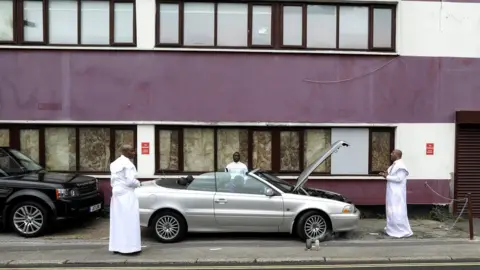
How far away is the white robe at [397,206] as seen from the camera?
10.0m

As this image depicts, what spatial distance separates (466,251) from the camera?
8.60m

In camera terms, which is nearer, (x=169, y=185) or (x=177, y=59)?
(x=169, y=185)

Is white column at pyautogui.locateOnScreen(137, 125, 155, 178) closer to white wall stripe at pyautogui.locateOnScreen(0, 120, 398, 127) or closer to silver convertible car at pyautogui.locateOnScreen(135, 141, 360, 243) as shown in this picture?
white wall stripe at pyautogui.locateOnScreen(0, 120, 398, 127)

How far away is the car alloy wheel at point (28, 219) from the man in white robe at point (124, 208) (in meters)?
2.50

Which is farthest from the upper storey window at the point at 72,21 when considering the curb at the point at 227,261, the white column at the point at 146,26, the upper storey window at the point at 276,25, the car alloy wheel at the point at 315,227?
the car alloy wheel at the point at 315,227

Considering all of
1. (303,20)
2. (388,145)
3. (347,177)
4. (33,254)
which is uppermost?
(303,20)

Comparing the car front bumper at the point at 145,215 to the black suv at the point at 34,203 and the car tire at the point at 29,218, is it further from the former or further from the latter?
the car tire at the point at 29,218

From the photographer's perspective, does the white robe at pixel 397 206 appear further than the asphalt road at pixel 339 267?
Yes

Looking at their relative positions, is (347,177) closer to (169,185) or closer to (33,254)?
(169,185)

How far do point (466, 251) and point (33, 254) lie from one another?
24.9 feet

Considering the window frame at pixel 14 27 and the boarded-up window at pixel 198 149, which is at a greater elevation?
the window frame at pixel 14 27

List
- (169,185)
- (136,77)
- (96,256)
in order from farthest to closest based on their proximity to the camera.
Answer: (136,77)
(169,185)
(96,256)

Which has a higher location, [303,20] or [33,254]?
[303,20]

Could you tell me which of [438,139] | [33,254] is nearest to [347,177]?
[438,139]
